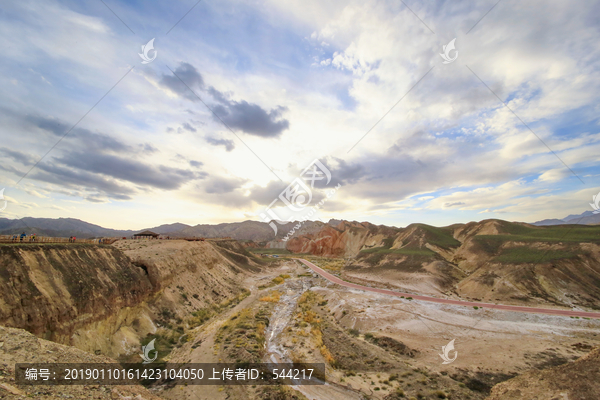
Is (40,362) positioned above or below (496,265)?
above

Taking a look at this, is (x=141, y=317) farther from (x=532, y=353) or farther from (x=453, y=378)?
(x=532, y=353)

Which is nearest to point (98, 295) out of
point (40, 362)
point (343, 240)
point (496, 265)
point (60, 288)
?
point (60, 288)

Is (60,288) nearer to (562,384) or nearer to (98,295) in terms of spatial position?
(98,295)

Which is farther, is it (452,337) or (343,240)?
(343,240)

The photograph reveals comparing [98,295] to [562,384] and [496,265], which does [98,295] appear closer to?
[562,384]

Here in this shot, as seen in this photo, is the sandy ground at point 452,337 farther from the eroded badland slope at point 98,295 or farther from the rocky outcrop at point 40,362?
the rocky outcrop at point 40,362

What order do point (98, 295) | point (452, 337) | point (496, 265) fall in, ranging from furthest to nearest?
point (496, 265) → point (452, 337) → point (98, 295)

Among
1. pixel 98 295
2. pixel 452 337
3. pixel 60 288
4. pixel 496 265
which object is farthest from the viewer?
pixel 496 265

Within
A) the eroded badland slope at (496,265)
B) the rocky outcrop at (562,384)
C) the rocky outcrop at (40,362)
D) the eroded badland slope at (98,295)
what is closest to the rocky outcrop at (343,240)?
the eroded badland slope at (496,265)

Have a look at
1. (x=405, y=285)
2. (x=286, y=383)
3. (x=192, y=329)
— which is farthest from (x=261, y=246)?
(x=286, y=383)

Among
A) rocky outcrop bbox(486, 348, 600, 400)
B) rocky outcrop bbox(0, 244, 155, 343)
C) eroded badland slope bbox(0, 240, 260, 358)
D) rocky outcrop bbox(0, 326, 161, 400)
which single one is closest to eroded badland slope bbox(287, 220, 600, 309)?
rocky outcrop bbox(486, 348, 600, 400)

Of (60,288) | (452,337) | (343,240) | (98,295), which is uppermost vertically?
(343,240)
